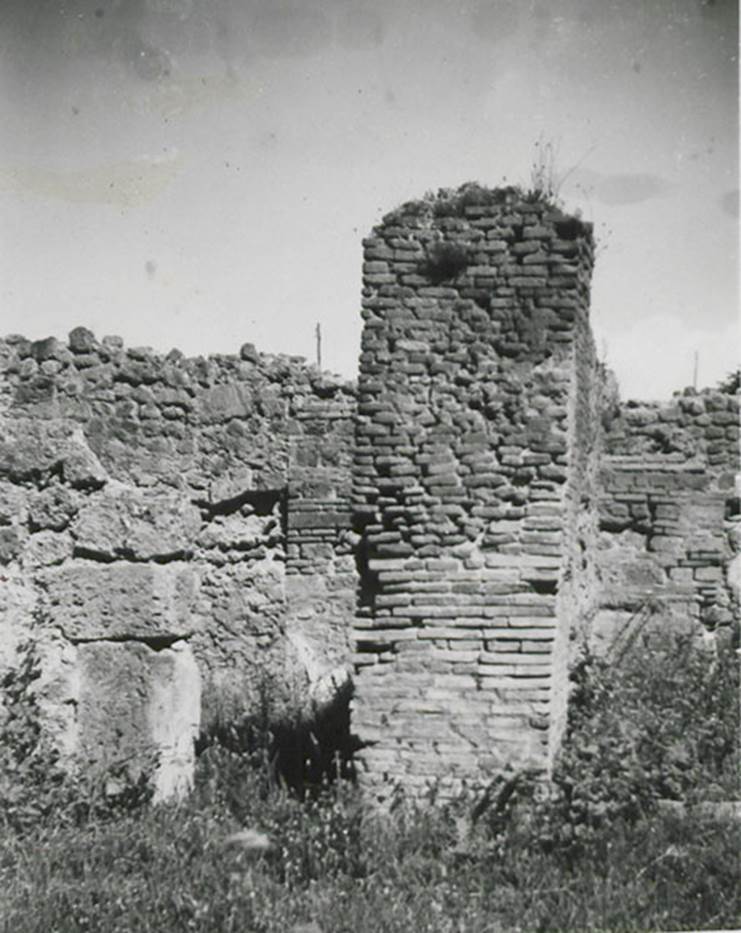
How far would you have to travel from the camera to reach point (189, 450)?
752 centimetres

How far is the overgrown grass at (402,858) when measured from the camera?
4.39m

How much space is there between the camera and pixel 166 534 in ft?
18.1

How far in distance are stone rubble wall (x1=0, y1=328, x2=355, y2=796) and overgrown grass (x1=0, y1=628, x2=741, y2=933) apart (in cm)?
51

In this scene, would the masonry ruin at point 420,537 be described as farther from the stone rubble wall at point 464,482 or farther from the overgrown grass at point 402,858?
the overgrown grass at point 402,858

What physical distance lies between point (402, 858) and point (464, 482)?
6.33 feet

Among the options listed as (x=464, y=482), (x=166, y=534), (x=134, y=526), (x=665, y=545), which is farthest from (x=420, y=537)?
(x=665, y=545)

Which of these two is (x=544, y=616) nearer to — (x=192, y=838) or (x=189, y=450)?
(x=192, y=838)

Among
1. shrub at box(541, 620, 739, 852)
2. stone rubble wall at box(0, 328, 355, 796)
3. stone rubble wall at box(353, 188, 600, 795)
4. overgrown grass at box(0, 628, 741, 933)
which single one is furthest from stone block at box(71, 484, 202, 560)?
shrub at box(541, 620, 739, 852)

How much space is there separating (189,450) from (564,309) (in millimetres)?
3199

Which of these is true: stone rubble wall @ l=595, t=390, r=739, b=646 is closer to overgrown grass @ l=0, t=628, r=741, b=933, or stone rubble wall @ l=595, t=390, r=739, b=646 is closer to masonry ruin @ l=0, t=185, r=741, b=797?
masonry ruin @ l=0, t=185, r=741, b=797

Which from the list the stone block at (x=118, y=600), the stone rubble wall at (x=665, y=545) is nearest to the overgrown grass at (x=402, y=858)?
the stone block at (x=118, y=600)

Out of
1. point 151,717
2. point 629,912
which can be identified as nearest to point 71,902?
point 151,717

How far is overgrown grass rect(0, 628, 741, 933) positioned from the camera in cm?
439

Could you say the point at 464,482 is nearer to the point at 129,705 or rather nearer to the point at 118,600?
the point at 118,600
